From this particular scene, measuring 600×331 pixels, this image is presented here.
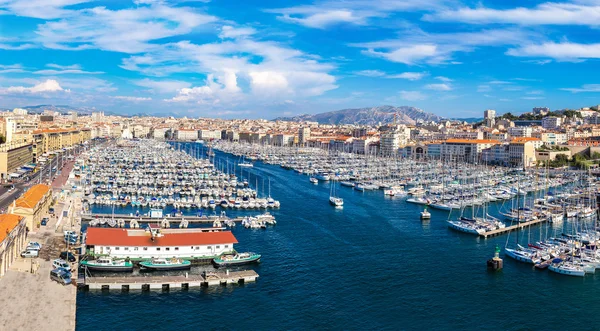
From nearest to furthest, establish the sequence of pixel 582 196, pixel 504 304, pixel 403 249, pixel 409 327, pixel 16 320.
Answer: pixel 16 320, pixel 409 327, pixel 504 304, pixel 403 249, pixel 582 196

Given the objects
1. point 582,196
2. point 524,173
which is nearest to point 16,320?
point 582,196

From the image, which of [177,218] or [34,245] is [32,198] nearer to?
[34,245]

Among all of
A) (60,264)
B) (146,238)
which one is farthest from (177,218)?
(60,264)

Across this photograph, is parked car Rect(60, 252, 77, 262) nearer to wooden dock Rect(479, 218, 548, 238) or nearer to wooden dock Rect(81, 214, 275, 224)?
wooden dock Rect(81, 214, 275, 224)

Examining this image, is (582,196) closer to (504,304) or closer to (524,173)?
(524,173)

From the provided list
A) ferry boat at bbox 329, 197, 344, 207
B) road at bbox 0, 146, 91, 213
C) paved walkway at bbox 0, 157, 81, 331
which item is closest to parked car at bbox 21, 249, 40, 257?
paved walkway at bbox 0, 157, 81, 331
